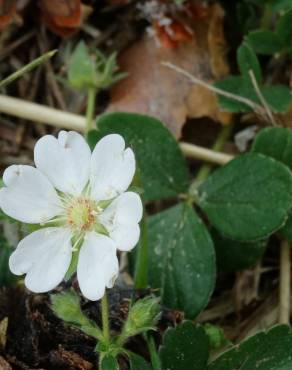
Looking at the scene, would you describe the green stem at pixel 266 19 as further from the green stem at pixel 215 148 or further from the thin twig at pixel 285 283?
the thin twig at pixel 285 283

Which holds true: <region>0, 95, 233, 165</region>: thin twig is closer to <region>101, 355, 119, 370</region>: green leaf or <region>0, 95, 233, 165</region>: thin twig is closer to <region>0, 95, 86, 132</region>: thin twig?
<region>0, 95, 86, 132</region>: thin twig

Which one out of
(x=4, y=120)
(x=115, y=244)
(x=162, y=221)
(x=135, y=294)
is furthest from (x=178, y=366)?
(x=4, y=120)

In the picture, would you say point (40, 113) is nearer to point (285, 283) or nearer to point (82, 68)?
point (82, 68)

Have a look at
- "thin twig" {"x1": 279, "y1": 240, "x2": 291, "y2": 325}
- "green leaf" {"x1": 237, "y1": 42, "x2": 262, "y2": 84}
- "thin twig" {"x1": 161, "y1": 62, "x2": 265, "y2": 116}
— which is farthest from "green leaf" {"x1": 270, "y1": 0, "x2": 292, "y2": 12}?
"thin twig" {"x1": 279, "y1": 240, "x2": 291, "y2": 325}

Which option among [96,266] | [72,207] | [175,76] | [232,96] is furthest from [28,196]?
[175,76]

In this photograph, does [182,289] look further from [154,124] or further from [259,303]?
[154,124]
